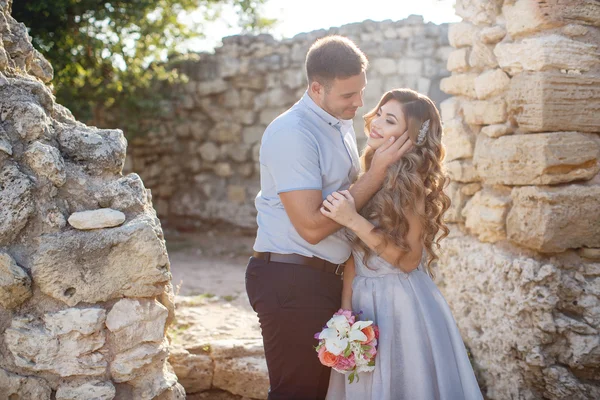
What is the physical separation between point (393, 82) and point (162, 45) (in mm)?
3163

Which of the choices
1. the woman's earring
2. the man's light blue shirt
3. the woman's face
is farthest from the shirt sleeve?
the woman's earring

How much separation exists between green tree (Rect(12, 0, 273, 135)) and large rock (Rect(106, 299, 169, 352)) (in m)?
4.61

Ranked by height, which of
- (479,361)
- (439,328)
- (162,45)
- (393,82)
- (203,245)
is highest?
(162,45)

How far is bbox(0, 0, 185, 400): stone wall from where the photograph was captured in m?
2.74

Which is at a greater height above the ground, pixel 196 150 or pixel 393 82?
pixel 393 82

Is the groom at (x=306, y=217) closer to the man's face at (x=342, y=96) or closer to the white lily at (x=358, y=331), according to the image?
the man's face at (x=342, y=96)

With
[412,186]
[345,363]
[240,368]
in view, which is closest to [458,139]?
[412,186]

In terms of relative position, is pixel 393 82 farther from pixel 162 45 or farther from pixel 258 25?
pixel 258 25

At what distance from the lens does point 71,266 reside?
9.16ft

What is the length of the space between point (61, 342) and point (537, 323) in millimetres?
2467

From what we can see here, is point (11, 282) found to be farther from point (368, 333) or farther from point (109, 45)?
point (109, 45)

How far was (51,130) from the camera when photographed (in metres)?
2.98

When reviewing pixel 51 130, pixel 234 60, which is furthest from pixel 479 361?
pixel 234 60

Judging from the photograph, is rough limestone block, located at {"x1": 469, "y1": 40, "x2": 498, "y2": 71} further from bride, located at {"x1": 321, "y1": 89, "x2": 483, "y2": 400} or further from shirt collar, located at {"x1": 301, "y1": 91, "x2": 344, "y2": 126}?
shirt collar, located at {"x1": 301, "y1": 91, "x2": 344, "y2": 126}
